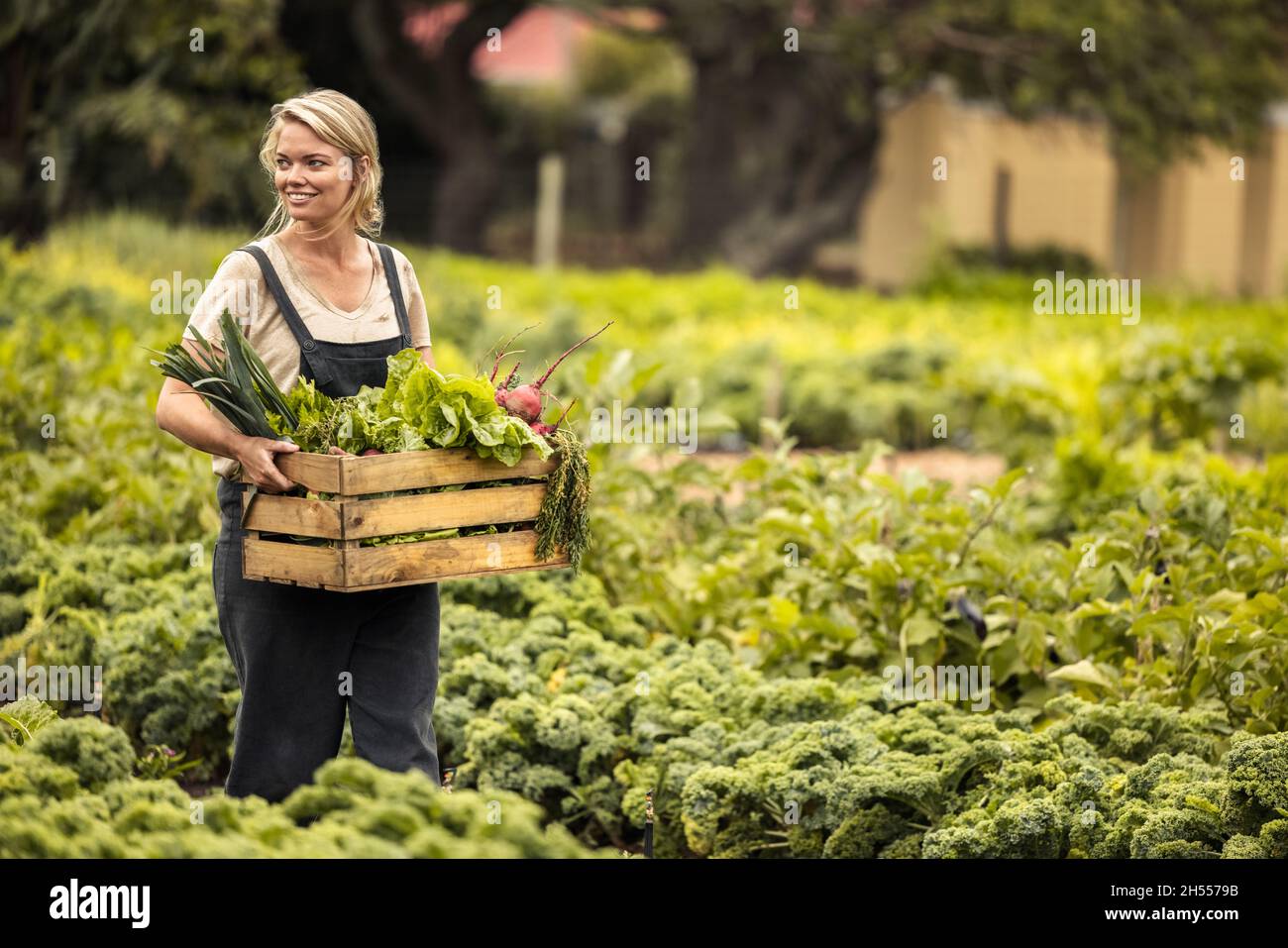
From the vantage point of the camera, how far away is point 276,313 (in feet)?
11.7

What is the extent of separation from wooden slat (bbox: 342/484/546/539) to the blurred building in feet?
65.1

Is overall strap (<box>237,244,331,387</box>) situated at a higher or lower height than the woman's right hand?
higher

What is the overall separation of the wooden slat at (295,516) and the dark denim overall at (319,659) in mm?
117

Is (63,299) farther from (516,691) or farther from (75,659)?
(516,691)

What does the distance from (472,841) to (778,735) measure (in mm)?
1893

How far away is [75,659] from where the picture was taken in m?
5.41

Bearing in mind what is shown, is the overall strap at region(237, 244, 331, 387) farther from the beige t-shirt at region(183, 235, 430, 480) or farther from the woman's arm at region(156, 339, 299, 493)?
the woman's arm at region(156, 339, 299, 493)

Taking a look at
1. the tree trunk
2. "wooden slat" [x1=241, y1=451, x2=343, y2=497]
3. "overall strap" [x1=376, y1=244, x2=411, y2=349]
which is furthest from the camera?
the tree trunk

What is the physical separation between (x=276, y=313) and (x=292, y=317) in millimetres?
47

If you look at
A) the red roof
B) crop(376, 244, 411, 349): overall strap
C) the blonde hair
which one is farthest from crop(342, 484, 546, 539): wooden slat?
the red roof

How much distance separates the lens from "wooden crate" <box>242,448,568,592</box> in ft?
10.9

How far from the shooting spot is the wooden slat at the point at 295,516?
332cm

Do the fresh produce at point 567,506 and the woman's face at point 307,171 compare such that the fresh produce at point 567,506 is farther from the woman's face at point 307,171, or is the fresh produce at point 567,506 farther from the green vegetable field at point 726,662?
the woman's face at point 307,171
